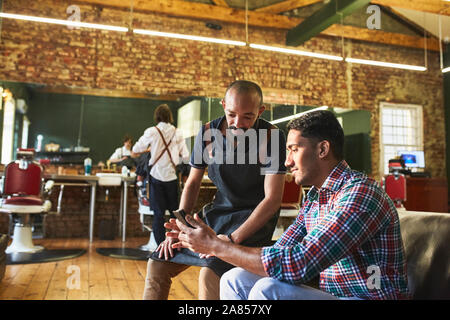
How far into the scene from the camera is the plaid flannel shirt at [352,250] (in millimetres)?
1043

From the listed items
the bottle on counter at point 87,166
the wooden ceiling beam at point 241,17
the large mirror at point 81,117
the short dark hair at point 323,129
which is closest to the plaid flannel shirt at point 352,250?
the short dark hair at point 323,129

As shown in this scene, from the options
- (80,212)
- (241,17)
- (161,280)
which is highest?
(241,17)

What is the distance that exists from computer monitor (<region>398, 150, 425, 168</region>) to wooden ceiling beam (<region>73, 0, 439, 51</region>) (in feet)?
7.91

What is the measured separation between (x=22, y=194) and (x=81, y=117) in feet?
7.46

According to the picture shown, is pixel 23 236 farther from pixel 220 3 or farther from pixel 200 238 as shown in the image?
pixel 220 3

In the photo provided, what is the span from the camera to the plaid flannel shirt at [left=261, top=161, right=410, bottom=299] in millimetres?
1043

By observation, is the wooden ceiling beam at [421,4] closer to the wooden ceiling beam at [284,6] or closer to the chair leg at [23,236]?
the wooden ceiling beam at [284,6]

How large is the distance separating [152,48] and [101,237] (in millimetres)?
3360

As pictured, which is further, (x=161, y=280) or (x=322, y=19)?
(x=322, y=19)

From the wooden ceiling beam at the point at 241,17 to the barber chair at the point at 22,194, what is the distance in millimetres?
3511

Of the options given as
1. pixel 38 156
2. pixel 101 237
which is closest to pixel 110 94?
pixel 38 156

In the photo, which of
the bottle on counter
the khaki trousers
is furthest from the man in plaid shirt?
the bottle on counter

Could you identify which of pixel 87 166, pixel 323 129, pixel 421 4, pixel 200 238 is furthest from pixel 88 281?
pixel 421 4

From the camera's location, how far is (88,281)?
3439 millimetres
